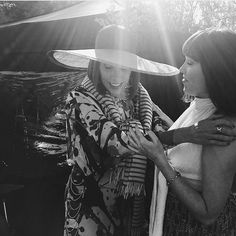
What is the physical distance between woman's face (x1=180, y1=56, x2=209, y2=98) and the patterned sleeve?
0.33 metres

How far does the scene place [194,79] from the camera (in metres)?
1.33

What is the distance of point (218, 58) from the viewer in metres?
1.23

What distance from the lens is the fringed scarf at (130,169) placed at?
64.8 inches

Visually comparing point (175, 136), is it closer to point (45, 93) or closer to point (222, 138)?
point (222, 138)

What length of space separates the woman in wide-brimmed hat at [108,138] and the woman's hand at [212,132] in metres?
0.29

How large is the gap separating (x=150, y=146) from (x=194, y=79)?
273 millimetres

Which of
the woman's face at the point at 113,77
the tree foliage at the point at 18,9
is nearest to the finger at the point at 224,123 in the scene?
the woman's face at the point at 113,77

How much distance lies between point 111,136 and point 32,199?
6.31 ft

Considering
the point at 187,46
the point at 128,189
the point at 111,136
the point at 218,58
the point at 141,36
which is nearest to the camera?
the point at 218,58

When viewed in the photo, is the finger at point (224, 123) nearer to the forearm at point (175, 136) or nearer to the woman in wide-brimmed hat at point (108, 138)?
the forearm at point (175, 136)

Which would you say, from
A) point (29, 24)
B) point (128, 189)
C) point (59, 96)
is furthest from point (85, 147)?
point (29, 24)

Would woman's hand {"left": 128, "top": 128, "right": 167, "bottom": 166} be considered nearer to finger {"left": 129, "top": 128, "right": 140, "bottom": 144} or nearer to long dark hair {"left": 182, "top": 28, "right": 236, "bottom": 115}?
finger {"left": 129, "top": 128, "right": 140, "bottom": 144}

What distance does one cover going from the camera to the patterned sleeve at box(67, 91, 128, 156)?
153cm

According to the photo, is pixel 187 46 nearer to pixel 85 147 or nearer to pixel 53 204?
pixel 85 147
